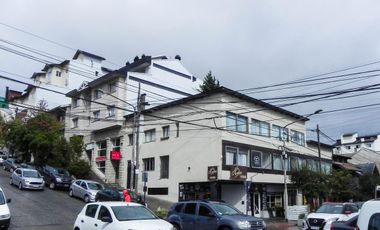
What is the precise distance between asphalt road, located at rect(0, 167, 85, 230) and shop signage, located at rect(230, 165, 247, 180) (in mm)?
11363

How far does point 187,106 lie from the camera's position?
39.4 metres

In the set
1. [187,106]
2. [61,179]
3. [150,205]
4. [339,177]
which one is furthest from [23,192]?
[339,177]

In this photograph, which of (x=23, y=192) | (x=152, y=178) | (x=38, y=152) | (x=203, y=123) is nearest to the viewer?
(x=23, y=192)

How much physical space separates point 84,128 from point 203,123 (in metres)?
21.3

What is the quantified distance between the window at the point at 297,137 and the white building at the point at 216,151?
32cm

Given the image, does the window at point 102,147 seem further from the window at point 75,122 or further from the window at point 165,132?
the window at point 165,132

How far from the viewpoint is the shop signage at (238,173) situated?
34.9 metres

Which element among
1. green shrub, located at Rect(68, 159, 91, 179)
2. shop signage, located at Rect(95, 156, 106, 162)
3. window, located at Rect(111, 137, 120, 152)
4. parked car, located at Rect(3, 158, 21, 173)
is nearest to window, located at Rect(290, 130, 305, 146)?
window, located at Rect(111, 137, 120, 152)

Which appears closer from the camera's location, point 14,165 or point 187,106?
point 187,106

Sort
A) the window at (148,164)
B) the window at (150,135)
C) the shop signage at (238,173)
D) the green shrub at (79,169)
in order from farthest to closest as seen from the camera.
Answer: the green shrub at (79,169)
the window at (150,135)
the window at (148,164)
the shop signage at (238,173)

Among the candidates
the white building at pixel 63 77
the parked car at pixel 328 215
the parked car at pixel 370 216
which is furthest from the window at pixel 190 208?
the white building at pixel 63 77

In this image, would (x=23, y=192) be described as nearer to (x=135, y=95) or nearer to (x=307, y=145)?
(x=135, y=95)

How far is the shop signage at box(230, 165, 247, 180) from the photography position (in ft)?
115

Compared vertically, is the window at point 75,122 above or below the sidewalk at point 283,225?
above
